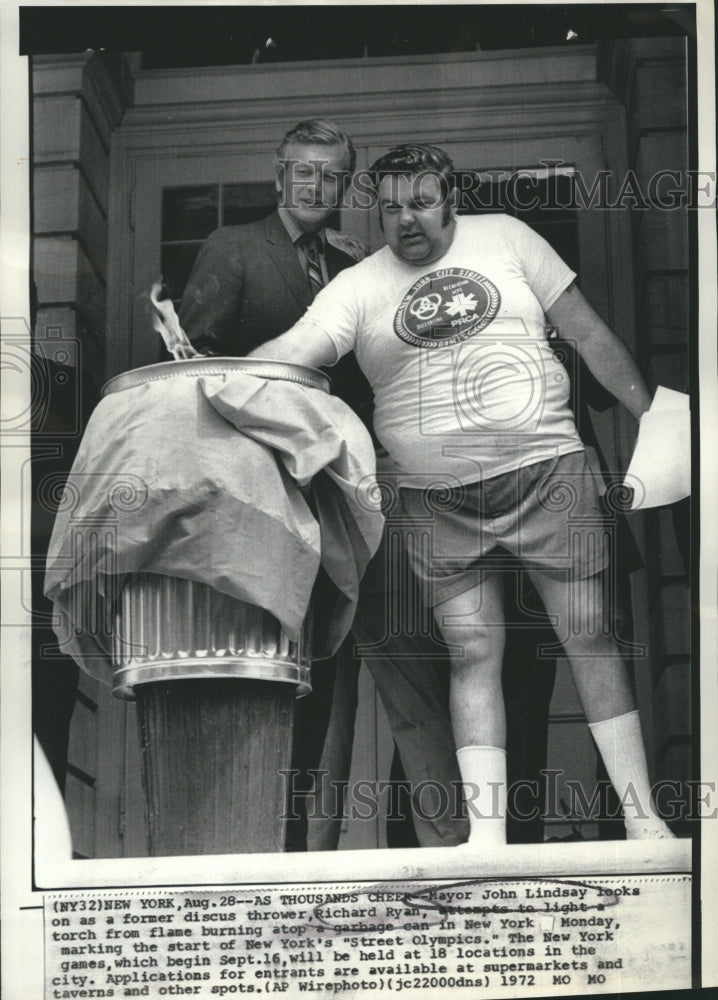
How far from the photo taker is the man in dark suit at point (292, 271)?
686cm

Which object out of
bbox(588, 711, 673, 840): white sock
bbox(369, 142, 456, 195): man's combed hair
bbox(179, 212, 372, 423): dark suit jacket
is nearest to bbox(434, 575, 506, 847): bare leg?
bbox(588, 711, 673, 840): white sock

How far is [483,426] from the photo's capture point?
6922 millimetres

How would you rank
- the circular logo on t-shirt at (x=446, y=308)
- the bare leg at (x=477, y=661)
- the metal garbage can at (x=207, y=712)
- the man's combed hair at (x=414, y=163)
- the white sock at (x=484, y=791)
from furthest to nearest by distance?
the man's combed hair at (x=414, y=163) → the circular logo on t-shirt at (x=446, y=308) → the bare leg at (x=477, y=661) → the white sock at (x=484, y=791) → the metal garbage can at (x=207, y=712)

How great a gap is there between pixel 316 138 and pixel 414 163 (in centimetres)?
41

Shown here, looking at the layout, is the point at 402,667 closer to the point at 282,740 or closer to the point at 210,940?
the point at 282,740

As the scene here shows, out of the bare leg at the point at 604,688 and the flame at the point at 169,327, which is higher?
the flame at the point at 169,327

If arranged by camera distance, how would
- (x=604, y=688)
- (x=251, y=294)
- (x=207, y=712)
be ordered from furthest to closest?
1. (x=251, y=294)
2. (x=604, y=688)
3. (x=207, y=712)

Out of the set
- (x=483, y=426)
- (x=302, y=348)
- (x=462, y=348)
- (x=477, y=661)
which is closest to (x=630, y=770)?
(x=477, y=661)

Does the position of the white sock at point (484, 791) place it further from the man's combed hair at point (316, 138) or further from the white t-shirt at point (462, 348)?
the man's combed hair at point (316, 138)

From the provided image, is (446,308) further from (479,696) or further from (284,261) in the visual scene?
(479,696)

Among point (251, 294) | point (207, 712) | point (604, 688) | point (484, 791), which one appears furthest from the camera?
point (251, 294)

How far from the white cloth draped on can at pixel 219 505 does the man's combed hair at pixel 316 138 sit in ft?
3.28

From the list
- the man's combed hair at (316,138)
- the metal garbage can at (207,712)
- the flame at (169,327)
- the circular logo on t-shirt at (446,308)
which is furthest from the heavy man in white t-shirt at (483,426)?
the metal garbage can at (207,712)

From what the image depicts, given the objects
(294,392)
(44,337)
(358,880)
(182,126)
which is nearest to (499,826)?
(358,880)
